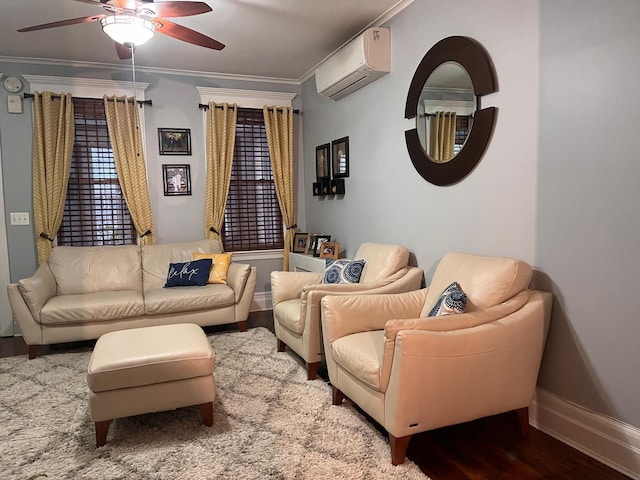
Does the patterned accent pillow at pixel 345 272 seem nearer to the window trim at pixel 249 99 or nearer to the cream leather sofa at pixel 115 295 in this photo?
the cream leather sofa at pixel 115 295

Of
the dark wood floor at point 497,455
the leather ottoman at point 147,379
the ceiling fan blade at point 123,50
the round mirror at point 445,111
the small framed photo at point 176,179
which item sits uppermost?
the ceiling fan blade at point 123,50

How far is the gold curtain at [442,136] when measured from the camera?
9.75 ft

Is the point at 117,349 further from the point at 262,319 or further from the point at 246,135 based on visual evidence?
the point at 246,135

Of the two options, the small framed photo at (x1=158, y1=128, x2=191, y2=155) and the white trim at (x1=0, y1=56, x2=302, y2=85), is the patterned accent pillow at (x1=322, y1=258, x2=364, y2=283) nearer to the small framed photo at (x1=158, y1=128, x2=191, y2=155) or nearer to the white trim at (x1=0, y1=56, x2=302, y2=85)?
the small framed photo at (x1=158, y1=128, x2=191, y2=155)

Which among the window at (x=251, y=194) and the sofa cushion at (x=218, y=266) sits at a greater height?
A: the window at (x=251, y=194)

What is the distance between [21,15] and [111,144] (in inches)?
57.8

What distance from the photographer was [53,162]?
4477 millimetres

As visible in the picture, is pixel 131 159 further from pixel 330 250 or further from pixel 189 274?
pixel 330 250

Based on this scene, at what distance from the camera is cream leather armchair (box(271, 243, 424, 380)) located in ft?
10.1

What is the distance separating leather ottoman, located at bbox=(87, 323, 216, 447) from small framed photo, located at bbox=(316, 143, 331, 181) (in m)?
2.78

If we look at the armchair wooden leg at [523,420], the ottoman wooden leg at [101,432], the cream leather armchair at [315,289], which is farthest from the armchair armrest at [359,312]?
the ottoman wooden leg at [101,432]

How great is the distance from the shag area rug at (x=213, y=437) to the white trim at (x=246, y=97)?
10.5 feet

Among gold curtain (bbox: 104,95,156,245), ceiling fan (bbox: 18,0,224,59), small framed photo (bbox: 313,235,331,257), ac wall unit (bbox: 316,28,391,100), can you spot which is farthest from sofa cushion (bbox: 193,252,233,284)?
ceiling fan (bbox: 18,0,224,59)

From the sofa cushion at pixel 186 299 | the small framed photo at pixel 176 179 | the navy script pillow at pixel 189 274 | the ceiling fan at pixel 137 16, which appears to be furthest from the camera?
the small framed photo at pixel 176 179
